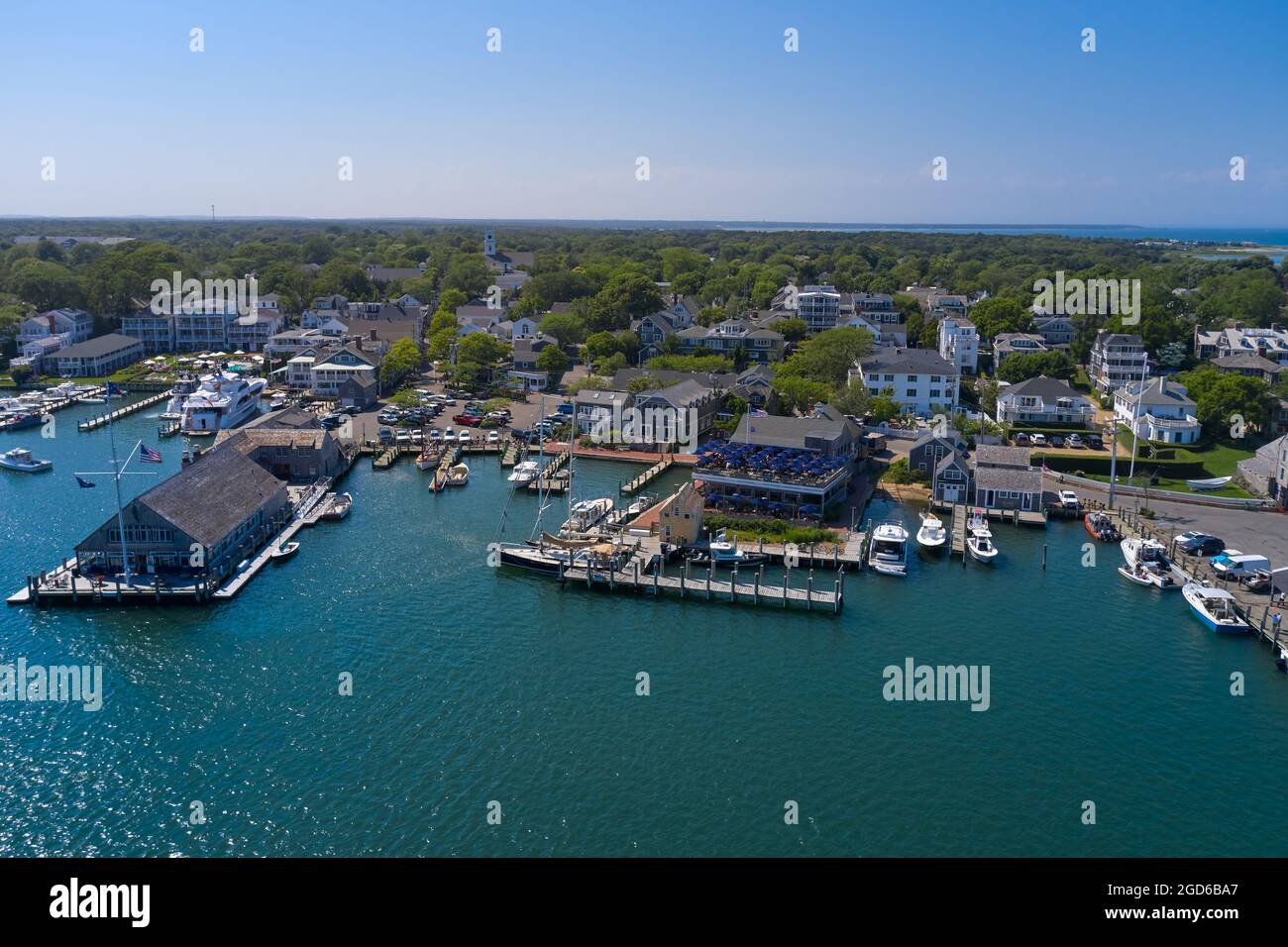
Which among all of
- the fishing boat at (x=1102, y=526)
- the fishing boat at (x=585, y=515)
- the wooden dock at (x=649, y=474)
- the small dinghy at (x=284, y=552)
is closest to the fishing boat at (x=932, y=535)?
the fishing boat at (x=1102, y=526)

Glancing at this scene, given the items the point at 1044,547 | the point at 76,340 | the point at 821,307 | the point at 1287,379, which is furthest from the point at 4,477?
the point at 1287,379

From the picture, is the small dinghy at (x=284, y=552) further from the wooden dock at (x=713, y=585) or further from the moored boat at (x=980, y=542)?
the moored boat at (x=980, y=542)

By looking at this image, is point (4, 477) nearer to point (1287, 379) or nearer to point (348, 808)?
point (348, 808)

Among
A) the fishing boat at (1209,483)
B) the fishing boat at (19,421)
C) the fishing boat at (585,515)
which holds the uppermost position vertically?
the fishing boat at (19,421)

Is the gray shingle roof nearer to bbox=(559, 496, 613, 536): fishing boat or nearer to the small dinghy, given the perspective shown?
the small dinghy

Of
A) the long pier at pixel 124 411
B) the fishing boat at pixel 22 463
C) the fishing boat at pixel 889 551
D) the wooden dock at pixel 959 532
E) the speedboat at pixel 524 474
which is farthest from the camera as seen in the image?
the long pier at pixel 124 411

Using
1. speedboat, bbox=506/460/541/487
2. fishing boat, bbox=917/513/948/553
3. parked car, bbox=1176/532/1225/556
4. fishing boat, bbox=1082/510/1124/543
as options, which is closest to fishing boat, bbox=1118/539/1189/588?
parked car, bbox=1176/532/1225/556

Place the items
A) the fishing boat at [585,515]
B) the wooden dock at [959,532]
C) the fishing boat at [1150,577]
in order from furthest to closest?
the fishing boat at [585,515] → the wooden dock at [959,532] → the fishing boat at [1150,577]
